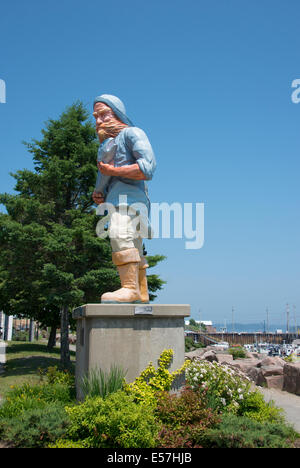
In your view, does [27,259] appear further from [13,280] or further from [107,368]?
[107,368]

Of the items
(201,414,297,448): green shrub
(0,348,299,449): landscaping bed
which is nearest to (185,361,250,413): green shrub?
(0,348,299,449): landscaping bed

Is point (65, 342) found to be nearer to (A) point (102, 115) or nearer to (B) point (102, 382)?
(B) point (102, 382)

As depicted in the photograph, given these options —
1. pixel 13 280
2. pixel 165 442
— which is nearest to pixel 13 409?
pixel 165 442

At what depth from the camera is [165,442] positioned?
4.70m

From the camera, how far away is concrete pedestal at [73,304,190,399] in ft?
18.9

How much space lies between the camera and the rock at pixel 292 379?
33.7 ft

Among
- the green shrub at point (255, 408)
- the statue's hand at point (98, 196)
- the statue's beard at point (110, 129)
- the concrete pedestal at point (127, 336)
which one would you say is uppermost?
the statue's beard at point (110, 129)

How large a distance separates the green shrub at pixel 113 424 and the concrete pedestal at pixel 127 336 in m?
0.74

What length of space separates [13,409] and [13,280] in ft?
27.9

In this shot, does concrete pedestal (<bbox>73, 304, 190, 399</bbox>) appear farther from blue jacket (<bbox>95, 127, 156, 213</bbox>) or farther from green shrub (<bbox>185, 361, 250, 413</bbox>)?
blue jacket (<bbox>95, 127, 156, 213</bbox>)

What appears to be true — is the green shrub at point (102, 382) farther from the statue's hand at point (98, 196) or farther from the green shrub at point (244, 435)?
the statue's hand at point (98, 196)

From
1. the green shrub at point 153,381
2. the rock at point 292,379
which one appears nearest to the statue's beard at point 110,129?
A: the green shrub at point 153,381

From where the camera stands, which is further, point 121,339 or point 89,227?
point 89,227
